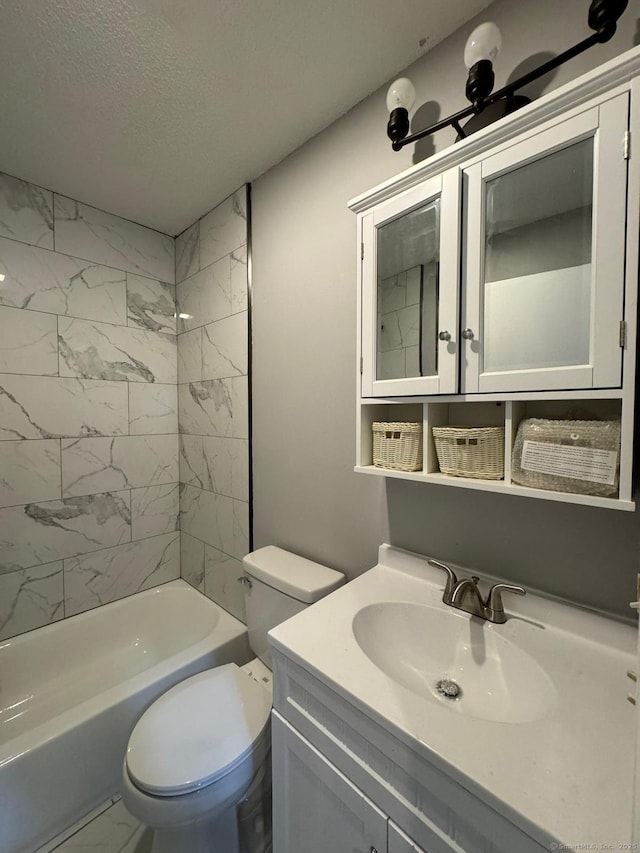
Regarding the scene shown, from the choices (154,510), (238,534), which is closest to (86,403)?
(154,510)

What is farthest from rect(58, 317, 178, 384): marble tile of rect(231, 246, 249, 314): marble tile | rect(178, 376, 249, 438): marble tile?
rect(231, 246, 249, 314): marble tile

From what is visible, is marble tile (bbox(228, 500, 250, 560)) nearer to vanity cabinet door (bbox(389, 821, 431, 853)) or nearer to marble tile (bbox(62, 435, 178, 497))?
marble tile (bbox(62, 435, 178, 497))

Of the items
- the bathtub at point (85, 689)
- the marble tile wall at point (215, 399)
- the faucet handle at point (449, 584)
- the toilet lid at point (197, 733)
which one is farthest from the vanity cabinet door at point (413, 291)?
the bathtub at point (85, 689)

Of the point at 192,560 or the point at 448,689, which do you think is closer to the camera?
→ the point at 448,689

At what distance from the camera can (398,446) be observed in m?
0.98

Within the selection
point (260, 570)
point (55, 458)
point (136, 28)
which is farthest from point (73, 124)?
point (260, 570)

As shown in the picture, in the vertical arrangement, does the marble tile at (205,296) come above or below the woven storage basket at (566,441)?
above

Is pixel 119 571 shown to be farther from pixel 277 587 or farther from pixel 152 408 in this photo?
pixel 277 587

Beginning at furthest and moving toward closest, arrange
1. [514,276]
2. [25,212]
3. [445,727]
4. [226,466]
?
[226,466] < [25,212] < [514,276] < [445,727]

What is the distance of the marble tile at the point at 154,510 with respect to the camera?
2020 millimetres

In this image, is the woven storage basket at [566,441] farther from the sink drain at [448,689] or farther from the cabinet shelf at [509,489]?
the sink drain at [448,689]

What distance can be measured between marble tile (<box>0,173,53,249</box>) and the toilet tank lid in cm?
183

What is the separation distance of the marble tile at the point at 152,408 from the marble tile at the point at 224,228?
0.79m

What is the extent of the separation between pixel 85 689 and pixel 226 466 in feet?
4.06
